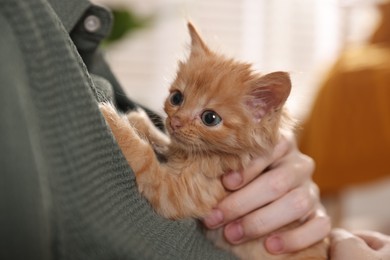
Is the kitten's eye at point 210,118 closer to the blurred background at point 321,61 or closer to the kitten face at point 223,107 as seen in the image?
the kitten face at point 223,107

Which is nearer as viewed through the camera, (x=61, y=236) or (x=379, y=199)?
(x=61, y=236)

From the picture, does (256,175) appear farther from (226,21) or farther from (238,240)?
(226,21)

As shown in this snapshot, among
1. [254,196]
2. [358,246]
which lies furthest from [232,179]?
[358,246]

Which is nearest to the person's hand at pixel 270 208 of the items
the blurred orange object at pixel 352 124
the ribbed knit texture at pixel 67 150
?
the ribbed knit texture at pixel 67 150

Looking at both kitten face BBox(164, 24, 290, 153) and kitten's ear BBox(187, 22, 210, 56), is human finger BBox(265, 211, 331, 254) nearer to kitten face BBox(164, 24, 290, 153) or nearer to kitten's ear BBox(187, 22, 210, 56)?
kitten face BBox(164, 24, 290, 153)

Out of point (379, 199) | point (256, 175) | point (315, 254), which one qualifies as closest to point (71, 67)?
point (256, 175)

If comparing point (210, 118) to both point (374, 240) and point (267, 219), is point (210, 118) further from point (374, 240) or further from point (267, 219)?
A: point (374, 240)

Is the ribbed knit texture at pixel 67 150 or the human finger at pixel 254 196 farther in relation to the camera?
the human finger at pixel 254 196
